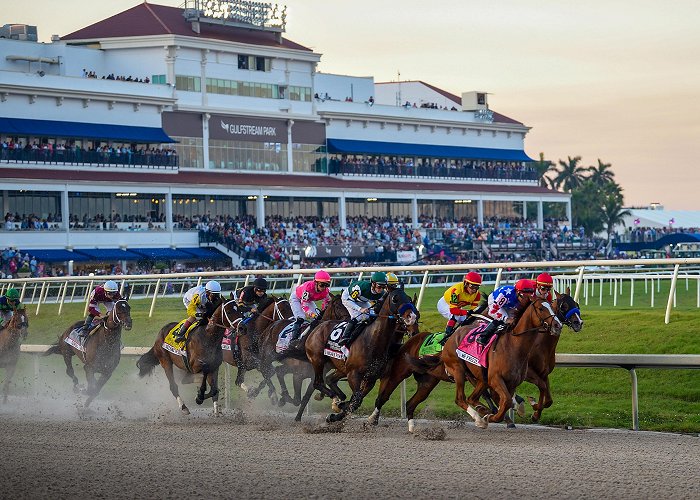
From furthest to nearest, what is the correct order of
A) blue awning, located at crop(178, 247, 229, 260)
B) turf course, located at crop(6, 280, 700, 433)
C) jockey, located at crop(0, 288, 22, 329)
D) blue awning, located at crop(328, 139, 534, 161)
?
blue awning, located at crop(328, 139, 534, 161) → blue awning, located at crop(178, 247, 229, 260) → jockey, located at crop(0, 288, 22, 329) → turf course, located at crop(6, 280, 700, 433)

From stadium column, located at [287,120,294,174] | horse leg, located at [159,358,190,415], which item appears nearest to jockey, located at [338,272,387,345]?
horse leg, located at [159,358,190,415]

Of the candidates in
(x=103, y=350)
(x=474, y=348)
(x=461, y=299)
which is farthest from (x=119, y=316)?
(x=474, y=348)

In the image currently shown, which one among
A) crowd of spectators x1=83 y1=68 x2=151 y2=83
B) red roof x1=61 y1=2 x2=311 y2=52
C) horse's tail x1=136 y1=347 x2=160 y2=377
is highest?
red roof x1=61 y1=2 x2=311 y2=52

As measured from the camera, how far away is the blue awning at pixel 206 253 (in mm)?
46934

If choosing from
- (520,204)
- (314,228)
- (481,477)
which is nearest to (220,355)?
(481,477)

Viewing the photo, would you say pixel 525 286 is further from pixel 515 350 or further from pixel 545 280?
pixel 515 350

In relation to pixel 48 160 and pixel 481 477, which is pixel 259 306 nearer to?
pixel 481 477

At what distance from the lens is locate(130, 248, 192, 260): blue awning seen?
150 feet

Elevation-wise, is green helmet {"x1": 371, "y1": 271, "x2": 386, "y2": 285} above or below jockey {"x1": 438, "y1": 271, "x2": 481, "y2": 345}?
above

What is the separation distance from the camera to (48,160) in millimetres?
47938

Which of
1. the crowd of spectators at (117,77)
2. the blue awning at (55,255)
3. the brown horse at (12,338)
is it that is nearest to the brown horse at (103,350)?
the brown horse at (12,338)

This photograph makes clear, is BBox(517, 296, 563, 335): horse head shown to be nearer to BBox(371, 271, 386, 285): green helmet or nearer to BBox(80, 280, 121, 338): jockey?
BBox(371, 271, 386, 285): green helmet

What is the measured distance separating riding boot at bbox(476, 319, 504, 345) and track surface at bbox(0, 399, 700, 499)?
871 mm

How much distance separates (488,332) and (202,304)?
421 cm
